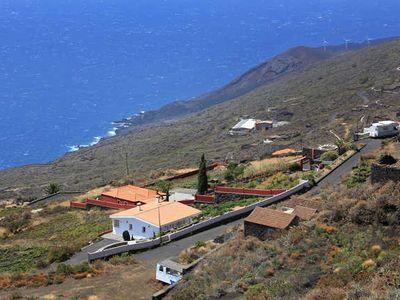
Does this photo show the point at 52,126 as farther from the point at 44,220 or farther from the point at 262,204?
the point at 262,204

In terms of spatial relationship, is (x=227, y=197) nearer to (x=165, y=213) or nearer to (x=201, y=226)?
(x=165, y=213)

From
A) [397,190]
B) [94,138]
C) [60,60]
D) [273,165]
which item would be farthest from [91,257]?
[60,60]

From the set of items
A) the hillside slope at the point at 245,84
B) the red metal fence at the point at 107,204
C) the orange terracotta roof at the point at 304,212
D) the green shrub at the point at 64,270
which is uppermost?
the hillside slope at the point at 245,84

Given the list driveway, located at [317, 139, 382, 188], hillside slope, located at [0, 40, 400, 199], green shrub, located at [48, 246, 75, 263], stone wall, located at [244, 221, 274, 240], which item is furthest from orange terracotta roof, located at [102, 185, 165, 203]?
stone wall, located at [244, 221, 274, 240]

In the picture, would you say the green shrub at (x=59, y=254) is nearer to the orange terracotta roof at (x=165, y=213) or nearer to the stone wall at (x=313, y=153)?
the orange terracotta roof at (x=165, y=213)

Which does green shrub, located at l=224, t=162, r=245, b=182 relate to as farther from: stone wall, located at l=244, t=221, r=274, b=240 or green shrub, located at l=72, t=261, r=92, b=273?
stone wall, located at l=244, t=221, r=274, b=240

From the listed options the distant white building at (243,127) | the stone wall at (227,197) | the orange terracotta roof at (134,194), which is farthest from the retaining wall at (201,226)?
the distant white building at (243,127)

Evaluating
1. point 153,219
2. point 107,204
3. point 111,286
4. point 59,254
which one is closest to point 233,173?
point 107,204

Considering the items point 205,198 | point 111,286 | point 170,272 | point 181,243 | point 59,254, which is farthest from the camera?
point 205,198
